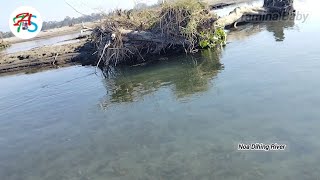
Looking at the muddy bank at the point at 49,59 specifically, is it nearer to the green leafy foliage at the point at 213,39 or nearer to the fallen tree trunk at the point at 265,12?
the green leafy foliage at the point at 213,39

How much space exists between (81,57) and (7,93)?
244 inches

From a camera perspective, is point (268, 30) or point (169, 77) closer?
point (169, 77)

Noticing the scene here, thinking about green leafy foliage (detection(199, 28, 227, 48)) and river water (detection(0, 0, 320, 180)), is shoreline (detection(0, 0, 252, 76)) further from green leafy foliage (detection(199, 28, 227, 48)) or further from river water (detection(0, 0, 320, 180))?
green leafy foliage (detection(199, 28, 227, 48))

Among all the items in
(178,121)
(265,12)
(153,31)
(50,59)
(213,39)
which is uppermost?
(265,12)

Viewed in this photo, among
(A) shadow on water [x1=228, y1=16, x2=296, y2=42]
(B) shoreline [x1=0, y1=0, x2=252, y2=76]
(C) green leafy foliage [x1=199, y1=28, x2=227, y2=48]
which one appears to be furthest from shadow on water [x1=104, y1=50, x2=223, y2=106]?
(B) shoreline [x1=0, y1=0, x2=252, y2=76]

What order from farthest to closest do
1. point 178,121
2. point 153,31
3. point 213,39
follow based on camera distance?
point 213,39 → point 153,31 → point 178,121

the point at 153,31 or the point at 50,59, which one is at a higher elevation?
the point at 153,31

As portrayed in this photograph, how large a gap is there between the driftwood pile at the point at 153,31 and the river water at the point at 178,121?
165cm

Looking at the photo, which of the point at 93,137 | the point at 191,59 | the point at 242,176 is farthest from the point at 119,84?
the point at 242,176

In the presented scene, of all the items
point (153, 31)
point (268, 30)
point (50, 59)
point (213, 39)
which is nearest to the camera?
point (153, 31)

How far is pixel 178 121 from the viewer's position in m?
10.2

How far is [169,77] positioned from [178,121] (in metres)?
5.32

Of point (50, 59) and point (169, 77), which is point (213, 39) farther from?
point (50, 59)

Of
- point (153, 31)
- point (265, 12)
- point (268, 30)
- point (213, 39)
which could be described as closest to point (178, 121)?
point (153, 31)
